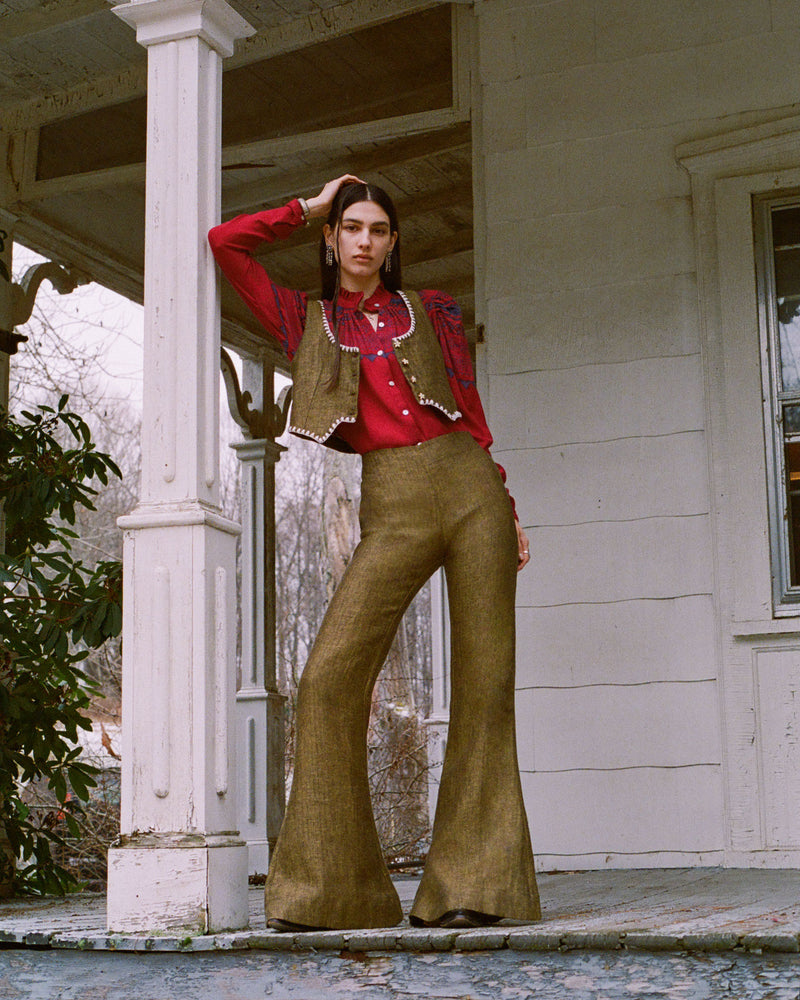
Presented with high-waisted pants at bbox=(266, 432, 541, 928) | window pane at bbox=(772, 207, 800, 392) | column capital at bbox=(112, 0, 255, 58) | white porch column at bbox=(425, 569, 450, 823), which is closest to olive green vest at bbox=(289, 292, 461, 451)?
high-waisted pants at bbox=(266, 432, 541, 928)

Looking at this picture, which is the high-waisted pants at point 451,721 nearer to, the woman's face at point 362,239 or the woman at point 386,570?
the woman at point 386,570

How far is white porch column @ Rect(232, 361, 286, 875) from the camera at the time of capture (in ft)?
27.0

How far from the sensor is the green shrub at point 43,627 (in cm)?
446

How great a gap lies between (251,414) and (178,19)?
515 centimetres

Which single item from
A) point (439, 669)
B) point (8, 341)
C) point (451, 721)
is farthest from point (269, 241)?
point (439, 669)

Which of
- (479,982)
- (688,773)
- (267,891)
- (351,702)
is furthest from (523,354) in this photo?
(479,982)

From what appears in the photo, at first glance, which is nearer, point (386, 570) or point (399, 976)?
point (399, 976)

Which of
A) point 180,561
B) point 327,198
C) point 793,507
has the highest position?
point 327,198

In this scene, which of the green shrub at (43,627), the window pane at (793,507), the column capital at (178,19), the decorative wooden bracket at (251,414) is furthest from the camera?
the decorative wooden bracket at (251,414)

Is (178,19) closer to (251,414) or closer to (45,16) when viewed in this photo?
(45,16)

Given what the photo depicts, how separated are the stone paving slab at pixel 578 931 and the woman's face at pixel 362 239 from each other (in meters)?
1.55

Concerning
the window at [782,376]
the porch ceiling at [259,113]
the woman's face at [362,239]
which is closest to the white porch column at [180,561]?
the woman's face at [362,239]

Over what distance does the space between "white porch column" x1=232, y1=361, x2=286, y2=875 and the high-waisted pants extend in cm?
506

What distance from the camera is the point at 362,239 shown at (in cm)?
328
